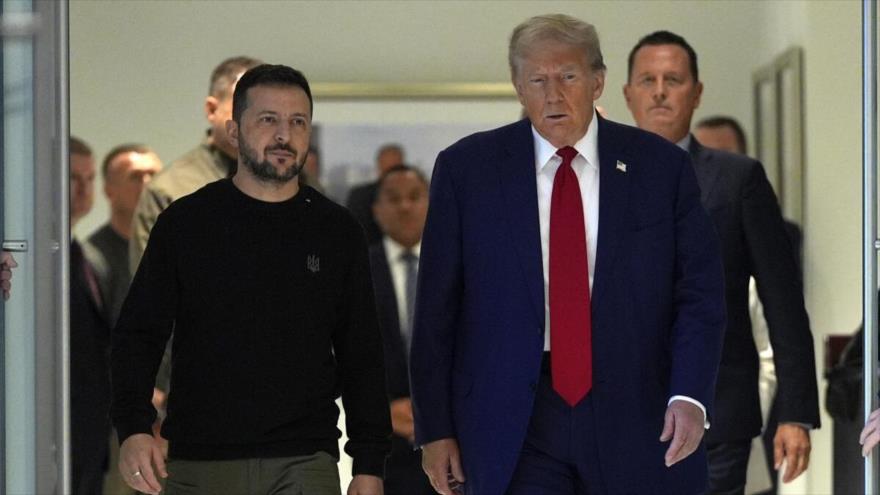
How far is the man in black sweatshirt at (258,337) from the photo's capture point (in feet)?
14.5

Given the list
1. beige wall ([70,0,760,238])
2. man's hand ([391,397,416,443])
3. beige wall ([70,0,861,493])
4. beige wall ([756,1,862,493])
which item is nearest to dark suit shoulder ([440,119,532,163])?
man's hand ([391,397,416,443])

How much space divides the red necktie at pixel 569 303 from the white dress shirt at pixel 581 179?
0.08 feet

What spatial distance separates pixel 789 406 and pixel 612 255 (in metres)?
1.20

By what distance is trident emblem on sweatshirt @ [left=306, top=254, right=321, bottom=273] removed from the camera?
4516mm

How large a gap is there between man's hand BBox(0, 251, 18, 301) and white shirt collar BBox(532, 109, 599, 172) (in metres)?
1.28

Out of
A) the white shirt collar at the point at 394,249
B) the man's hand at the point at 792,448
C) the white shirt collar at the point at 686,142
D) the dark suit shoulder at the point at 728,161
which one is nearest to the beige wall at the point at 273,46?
the white shirt collar at the point at 394,249

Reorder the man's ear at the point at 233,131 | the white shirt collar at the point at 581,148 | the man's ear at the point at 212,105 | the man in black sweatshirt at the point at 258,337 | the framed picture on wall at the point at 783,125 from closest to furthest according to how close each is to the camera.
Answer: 1. the man in black sweatshirt at the point at 258,337
2. the white shirt collar at the point at 581,148
3. the man's ear at the point at 233,131
4. the man's ear at the point at 212,105
5. the framed picture on wall at the point at 783,125

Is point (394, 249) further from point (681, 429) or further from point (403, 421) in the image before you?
point (681, 429)

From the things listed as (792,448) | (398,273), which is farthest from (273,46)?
(792,448)

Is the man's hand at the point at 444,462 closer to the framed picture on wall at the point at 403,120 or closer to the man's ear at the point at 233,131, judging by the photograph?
the man's ear at the point at 233,131

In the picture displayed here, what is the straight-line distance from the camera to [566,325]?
4.40 metres

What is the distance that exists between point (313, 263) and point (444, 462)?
576 mm

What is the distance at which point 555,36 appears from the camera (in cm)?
454

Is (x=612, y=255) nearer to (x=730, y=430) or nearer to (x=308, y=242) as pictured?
(x=308, y=242)
